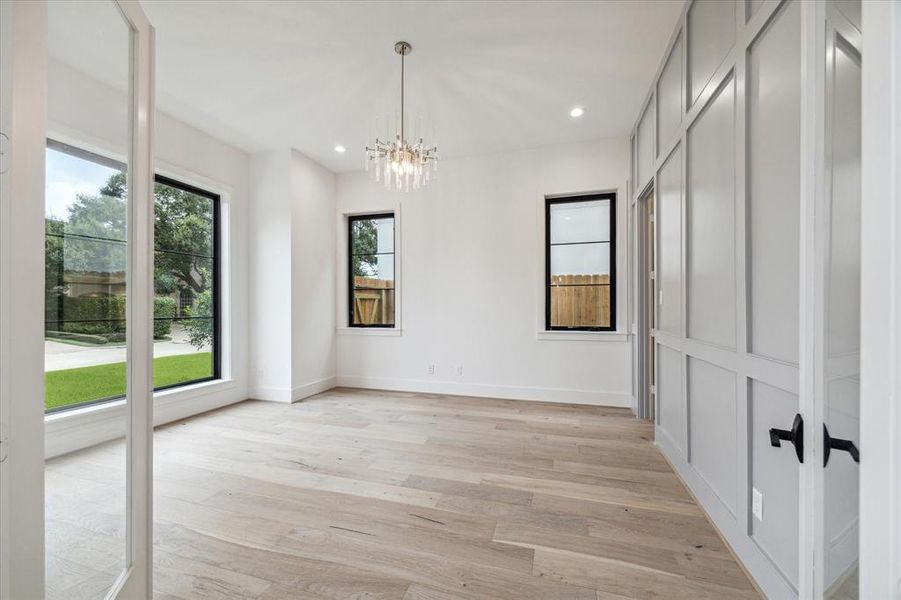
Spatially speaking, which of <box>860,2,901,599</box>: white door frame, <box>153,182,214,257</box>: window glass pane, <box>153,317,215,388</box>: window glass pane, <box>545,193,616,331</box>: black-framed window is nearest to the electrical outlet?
<box>860,2,901,599</box>: white door frame

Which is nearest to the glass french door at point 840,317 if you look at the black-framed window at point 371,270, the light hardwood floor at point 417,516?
the light hardwood floor at point 417,516

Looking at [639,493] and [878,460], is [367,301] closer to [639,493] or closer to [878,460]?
[639,493]

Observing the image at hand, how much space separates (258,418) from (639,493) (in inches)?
136

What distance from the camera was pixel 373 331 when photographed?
4699 millimetres

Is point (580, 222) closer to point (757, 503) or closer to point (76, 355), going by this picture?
point (757, 503)

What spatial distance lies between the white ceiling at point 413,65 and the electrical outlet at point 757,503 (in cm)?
273

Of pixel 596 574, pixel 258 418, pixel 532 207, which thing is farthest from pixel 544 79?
pixel 258 418

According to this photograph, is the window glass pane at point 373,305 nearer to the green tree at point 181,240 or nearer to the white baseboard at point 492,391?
the white baseboard at point 492,391

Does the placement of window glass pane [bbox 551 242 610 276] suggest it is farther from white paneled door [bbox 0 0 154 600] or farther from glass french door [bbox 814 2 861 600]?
white paneled door [bbox 0 0 154 600]

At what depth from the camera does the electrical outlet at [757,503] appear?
55.8 inches

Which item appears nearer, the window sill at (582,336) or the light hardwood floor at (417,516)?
the light hardwood floor at (417,516)

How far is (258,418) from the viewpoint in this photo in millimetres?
3512

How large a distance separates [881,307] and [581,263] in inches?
146

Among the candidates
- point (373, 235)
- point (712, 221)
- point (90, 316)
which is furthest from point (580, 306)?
point (90, 316)
